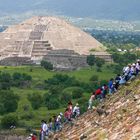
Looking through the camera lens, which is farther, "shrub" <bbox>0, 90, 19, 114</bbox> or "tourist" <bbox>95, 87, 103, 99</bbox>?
"shrub" <bbox>0, 90, 19, 114</bbox>

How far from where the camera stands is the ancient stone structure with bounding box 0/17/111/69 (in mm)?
118750

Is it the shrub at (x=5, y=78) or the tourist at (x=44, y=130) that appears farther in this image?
the shrub at (x=5, y=78)

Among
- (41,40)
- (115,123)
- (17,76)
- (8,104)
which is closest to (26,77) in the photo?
(17,76)

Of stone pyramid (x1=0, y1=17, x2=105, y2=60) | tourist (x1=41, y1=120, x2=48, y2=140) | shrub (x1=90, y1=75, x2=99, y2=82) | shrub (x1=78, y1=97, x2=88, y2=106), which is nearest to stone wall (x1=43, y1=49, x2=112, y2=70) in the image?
stone pyramid (x1=0, y1=17, x2=105, y2=60)

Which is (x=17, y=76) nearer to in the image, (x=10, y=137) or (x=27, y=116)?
(x=27, y=116)

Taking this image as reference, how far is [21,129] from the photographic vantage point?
192ft

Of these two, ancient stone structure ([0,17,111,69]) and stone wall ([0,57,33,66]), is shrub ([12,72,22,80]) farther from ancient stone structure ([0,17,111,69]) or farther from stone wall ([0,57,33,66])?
stone wall ([0,57,33,66])

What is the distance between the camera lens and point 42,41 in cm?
12462

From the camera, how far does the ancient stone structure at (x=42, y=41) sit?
390ft

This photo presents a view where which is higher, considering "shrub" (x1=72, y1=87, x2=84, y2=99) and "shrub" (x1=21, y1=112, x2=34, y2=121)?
"shrub" (x1=21, y1=112, x2=34, y2=121)

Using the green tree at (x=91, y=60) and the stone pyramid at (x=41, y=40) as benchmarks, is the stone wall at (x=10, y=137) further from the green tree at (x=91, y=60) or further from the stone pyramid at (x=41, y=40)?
the stone pyramid at (x=41, y=40)

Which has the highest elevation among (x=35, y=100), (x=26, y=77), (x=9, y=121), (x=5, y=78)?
(x=9, y=121)

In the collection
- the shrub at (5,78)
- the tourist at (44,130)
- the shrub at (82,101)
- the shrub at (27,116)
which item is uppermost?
the tourist at (44,130)

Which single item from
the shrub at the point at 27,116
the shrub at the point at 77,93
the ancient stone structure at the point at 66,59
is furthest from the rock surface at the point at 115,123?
the ancient stone structure at the point at 66,59
